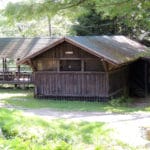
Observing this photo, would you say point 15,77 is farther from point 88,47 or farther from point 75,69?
point 88,47

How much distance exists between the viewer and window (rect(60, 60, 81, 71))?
2402 centimetres

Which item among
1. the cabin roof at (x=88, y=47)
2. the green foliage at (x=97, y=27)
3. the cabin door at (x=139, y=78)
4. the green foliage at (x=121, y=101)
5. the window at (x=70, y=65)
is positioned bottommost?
the green foliage at (x=121, y=101)

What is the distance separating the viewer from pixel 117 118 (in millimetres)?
17141

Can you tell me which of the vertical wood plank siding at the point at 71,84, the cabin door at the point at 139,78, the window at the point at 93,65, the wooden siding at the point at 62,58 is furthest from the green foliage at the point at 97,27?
the window at the point at 93,65

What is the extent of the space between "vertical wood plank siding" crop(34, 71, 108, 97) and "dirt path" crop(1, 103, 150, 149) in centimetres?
388

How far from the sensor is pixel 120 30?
3988cm

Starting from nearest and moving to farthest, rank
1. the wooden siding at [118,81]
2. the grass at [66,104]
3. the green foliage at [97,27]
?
the grass at [66,104] → the wooden siding at [118,81] → the green foliage at [97,27]

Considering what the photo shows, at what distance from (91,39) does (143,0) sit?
16548mm

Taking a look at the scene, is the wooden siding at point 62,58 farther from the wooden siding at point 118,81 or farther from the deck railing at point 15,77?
the deck railing at point 15,77

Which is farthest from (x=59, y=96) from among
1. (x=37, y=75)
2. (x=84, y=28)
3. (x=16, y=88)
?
(x=84, y=28)

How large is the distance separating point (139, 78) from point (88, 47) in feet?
26.6

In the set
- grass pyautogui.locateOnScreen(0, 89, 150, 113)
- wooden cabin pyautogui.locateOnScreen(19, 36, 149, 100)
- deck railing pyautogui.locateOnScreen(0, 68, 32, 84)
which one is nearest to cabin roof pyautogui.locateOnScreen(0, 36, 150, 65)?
wooden cabin pyautogui.locateOnScreen(19, 36, 149, 100)

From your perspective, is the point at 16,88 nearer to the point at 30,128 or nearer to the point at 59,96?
the point at 59,96

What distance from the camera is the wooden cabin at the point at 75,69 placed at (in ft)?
75.5
